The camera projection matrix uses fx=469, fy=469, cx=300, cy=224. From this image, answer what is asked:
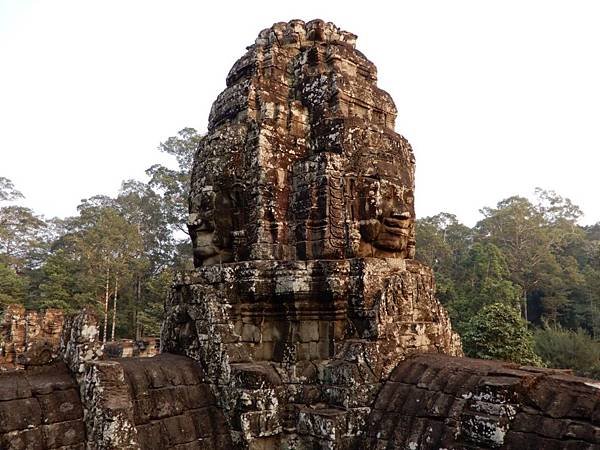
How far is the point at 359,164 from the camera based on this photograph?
507cm

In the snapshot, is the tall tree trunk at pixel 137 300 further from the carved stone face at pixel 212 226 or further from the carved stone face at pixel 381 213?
the carved stone face at pixel 381 213

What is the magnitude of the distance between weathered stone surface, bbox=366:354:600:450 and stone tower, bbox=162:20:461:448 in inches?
10.0

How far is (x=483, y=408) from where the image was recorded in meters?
3.09

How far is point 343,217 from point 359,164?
0.63 m

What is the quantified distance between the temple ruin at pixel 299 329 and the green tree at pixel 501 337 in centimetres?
1316

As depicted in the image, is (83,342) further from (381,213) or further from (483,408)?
(381,213)

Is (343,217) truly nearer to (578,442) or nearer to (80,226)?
(578,442)

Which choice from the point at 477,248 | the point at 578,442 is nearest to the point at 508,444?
the point at 578,442

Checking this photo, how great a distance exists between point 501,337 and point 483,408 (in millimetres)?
15561

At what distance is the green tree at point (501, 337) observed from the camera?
16.9m

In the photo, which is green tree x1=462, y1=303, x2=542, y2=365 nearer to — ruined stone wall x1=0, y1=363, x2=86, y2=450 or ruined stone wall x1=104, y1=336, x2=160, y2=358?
ruined stone wall x1=104, y1=336, x2=160, y2=358

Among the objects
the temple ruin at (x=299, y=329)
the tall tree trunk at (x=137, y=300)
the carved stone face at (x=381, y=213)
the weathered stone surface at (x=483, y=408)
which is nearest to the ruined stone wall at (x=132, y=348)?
the temple ruin at (x=299, y=329)

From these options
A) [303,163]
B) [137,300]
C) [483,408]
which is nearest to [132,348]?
[303,163]

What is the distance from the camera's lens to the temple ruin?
3162 mm
